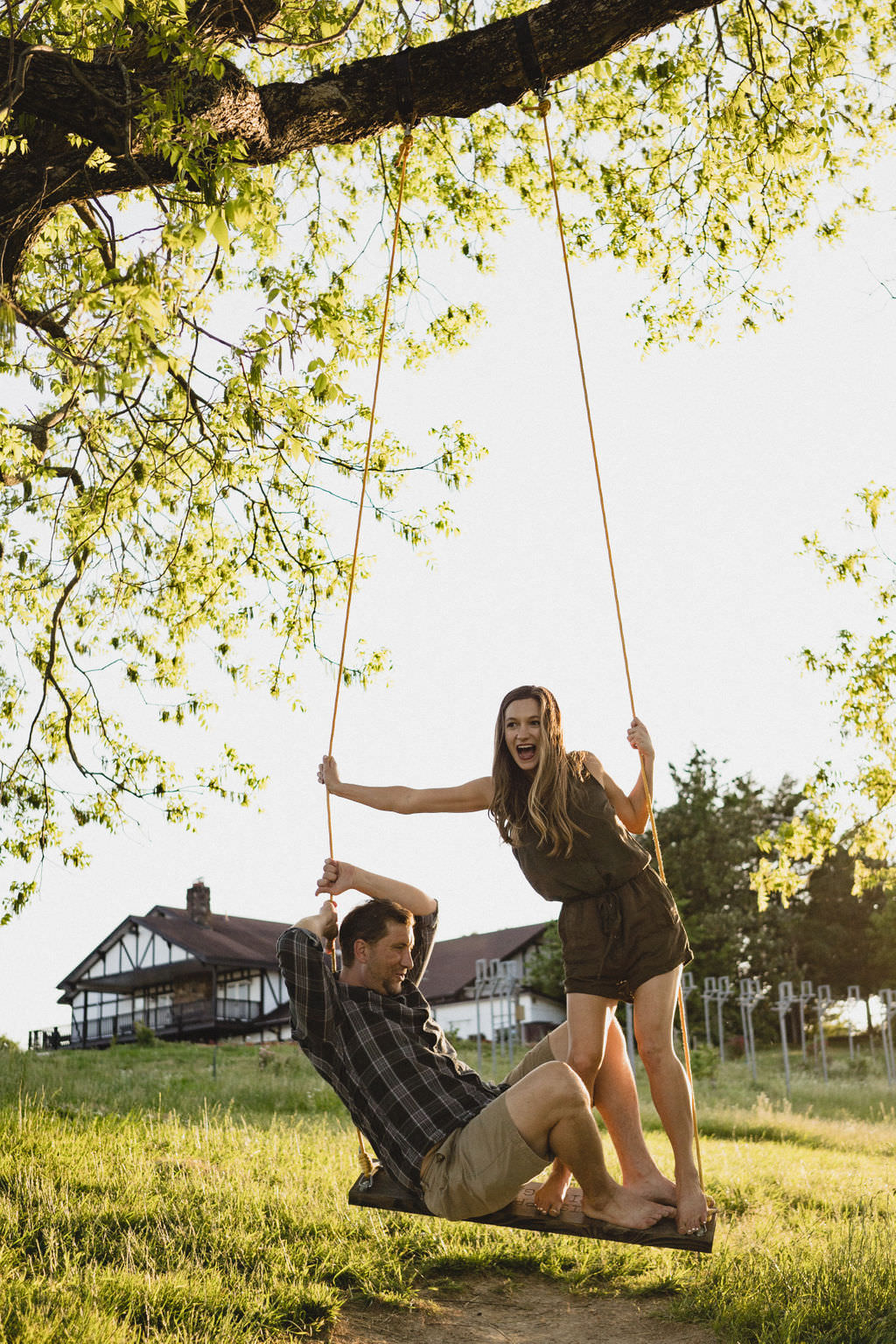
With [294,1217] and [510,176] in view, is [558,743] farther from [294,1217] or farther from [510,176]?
[510,176]

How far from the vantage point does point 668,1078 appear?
4.21 metres

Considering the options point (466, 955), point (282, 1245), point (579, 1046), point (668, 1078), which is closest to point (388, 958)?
point (579, 1046)

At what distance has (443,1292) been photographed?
6.14 m

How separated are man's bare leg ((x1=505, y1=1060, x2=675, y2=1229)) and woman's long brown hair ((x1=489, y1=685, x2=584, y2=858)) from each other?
83 cm

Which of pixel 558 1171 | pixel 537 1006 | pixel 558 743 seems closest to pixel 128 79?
pixel 558 743

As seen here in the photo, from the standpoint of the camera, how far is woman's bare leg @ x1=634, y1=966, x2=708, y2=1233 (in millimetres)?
4137

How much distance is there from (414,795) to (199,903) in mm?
39787

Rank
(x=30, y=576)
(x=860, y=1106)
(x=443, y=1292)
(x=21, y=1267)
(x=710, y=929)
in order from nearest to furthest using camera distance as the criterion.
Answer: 1. (x=21, y=1267)
2. (x=443, y=1292)
3. (x=30, y=576)
4. (x=860, y=1106)
5. (x=710, y=929)

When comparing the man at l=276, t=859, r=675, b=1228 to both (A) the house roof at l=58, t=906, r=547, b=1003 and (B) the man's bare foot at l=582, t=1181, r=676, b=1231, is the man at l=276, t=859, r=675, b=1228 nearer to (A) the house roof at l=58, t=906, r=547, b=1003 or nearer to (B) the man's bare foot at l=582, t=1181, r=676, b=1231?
(B) the man's bare foot at l=582, t=1181, r=676, b=1231

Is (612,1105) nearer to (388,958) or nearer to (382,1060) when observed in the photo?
(382,1060)

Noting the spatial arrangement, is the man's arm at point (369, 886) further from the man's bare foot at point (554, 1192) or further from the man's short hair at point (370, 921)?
the man's bare foot at point (554, 1192)

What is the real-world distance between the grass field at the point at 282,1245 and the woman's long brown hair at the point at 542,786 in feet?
8.02

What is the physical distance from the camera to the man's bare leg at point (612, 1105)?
13.8 feet

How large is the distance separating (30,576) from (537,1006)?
102ft
